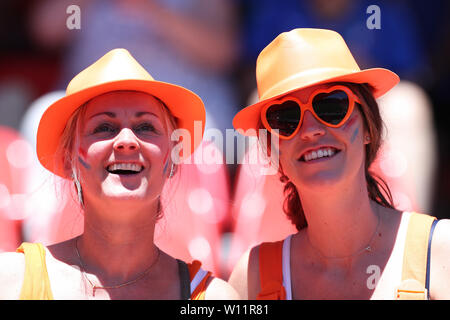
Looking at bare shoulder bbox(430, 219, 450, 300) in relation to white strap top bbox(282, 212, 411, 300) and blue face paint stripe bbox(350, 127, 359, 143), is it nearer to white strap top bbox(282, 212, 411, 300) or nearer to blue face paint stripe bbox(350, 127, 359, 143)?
white strap top bbox(282, 212, 411, 300)

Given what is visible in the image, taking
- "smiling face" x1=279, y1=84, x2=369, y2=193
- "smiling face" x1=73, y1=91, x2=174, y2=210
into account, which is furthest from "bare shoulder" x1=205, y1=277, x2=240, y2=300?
"smiling face" x1=279, y1=84, x2=369, y2=193

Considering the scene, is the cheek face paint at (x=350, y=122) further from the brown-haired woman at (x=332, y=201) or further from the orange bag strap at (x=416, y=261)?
the orange bag strap at (x=416, y=261)

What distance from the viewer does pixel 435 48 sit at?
343 cm

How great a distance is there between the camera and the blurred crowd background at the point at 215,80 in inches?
118

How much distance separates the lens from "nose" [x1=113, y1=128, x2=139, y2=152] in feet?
5.88

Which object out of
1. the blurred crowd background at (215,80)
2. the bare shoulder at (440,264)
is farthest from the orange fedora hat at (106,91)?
the bare shoulder at (440,264)

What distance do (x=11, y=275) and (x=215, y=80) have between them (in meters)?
1.85

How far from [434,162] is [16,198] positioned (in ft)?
8.21

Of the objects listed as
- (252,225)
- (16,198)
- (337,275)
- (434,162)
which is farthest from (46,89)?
(434,162)

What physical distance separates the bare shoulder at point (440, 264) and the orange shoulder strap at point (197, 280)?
0.81 meters

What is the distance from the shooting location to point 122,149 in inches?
71.1

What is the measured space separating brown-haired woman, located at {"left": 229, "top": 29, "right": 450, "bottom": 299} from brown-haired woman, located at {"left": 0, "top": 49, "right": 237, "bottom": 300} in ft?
1.00

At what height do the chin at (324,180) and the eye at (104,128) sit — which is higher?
the eye at (104,128)
